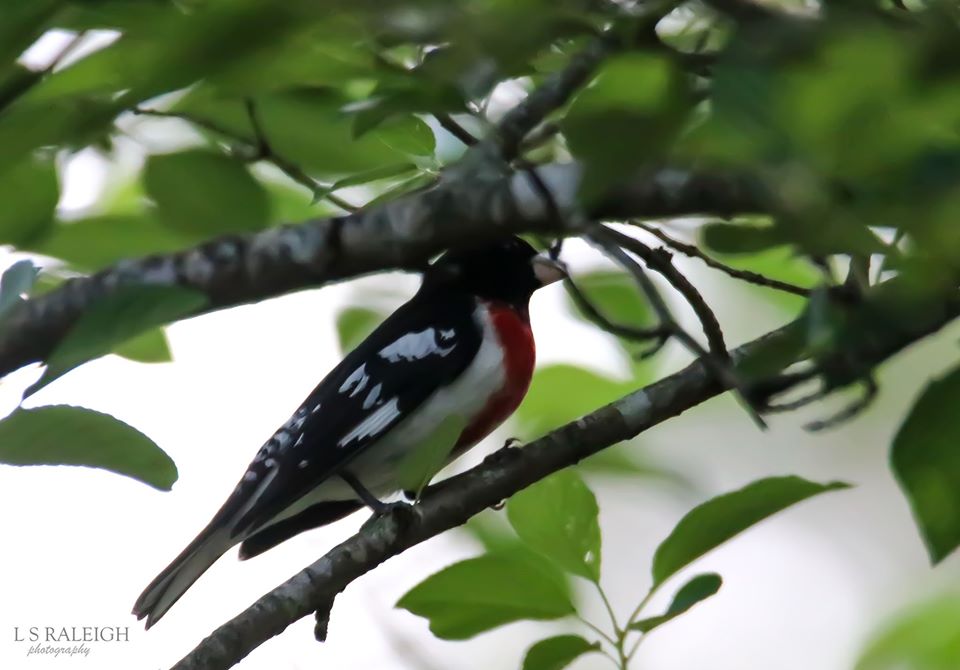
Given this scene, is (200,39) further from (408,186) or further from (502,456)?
(502,456)

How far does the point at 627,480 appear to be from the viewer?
215 centimetres

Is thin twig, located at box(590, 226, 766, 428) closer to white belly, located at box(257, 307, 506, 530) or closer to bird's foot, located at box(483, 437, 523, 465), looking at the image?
bird's foot, located at box(483, 437, 523, 465)

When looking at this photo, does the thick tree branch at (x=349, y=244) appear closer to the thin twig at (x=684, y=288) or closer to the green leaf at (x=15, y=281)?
the green leaf at (x=15, y=281)

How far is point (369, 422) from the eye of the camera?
3100mm

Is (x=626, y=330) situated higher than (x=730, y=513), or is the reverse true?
(x=626, y=330)

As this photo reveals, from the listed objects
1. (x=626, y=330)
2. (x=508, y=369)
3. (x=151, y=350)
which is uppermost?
(x=626, y=330)

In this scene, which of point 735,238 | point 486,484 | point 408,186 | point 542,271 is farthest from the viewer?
point 542,271

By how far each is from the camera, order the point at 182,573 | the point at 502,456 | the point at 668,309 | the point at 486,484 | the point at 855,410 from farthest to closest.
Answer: the point at 182,573 < the point at 502,456 < the point at 486,484 < the point at 668,309 < the point at 855,410

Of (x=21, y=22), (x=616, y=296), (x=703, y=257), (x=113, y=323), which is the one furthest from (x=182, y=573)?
(x=21, y=22)

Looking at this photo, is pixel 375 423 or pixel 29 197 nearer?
pixel 29 197

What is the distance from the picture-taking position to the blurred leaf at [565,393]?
227 centimetres

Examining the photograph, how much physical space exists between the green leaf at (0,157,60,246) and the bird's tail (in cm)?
176

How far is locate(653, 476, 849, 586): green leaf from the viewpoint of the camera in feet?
4.47

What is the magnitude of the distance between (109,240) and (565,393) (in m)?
0.99
